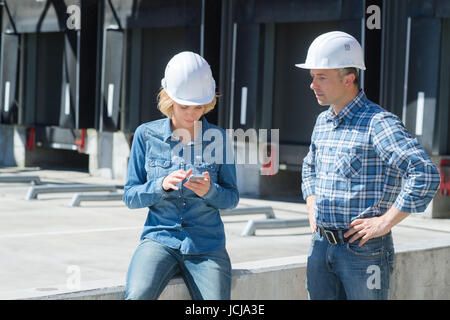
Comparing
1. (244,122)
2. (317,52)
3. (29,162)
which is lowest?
(29,162)

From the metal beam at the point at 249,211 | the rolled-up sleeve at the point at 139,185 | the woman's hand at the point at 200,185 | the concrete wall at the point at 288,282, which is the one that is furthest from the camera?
the metal beam at the point at 249,211

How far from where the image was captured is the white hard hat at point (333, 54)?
4492mm

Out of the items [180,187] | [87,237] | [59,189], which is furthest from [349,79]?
[59,189]

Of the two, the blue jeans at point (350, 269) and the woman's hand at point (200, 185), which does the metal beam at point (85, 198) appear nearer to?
the woman's hand at point (200, 185)

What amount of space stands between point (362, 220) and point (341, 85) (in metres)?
0.67

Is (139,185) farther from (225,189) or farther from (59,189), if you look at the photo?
(59,189)

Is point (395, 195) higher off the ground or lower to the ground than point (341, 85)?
lower

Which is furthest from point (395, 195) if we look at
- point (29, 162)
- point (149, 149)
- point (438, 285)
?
point (29, 162)

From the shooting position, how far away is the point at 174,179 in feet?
15.0

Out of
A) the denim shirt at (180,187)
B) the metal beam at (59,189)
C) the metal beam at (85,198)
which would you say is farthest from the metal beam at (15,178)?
the denim shirt at (180,187)

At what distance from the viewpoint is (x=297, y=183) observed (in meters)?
15.1

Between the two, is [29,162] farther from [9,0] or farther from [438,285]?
[438,285]

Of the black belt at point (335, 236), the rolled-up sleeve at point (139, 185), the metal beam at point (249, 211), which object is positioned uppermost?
the rolled-up sleeve at point (139, 185)
